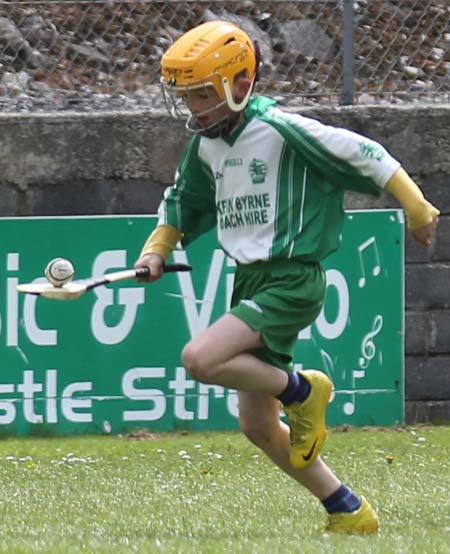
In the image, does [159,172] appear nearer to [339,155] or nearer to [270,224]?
[270,224]

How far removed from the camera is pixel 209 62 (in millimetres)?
5695

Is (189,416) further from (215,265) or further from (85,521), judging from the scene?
(85,521)

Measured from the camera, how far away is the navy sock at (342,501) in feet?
19.3

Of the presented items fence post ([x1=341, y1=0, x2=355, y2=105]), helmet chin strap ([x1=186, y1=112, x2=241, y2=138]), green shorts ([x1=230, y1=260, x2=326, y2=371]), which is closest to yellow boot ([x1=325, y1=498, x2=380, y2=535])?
green shorts ([x1=230, y1=260, x2=326, y2=371])

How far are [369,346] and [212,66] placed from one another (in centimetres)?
413

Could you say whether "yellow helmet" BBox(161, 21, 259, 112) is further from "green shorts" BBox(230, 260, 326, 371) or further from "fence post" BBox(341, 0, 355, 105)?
"fence post" BBox(341, 0, 355, 105)

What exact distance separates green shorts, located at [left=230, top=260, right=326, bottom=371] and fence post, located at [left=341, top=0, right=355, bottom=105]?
13.8 ft

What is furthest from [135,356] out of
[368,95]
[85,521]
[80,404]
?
[85,521]

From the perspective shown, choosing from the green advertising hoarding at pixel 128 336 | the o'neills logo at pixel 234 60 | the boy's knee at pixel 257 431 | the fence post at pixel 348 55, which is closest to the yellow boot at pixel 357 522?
the boy's knee at pixel 257 431

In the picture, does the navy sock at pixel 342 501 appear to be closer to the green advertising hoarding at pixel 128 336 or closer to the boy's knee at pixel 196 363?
the boy's knee at pixel 196 363

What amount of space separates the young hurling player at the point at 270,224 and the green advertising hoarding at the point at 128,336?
3405 mm

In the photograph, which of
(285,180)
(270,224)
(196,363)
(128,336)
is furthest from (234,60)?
(128,336)

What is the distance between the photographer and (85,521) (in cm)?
629

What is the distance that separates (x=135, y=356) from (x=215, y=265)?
691 mm
